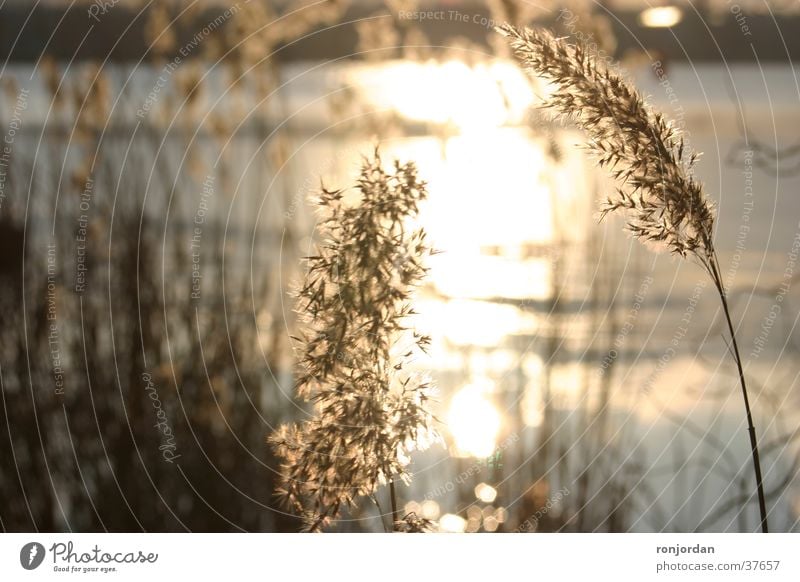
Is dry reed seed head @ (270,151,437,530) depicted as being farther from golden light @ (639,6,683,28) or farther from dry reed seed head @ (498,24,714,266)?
golden light @ (639,6,683,28)

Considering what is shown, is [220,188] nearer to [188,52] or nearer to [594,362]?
[188,52]

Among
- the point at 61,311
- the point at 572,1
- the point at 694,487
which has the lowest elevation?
the point at 694,487

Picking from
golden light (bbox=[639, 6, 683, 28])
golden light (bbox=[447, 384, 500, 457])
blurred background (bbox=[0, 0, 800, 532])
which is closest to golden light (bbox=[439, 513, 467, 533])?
blurred background (bbox=[0, 0, 800, 532])

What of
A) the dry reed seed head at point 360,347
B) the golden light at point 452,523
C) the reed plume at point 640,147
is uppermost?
the reed plume at point 640,147

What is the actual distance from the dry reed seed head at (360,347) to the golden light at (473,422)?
0.33 meters

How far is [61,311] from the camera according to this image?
6.72 ft

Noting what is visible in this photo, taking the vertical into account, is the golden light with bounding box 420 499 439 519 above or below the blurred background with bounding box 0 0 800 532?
below

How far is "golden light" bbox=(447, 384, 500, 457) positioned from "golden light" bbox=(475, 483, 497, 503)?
0.24 ft

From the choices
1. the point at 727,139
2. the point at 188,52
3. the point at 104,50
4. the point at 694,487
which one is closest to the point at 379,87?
the point at 188,52

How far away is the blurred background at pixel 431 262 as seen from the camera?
1.95 m

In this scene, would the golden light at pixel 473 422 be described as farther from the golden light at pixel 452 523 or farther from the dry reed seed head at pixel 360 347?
the dry reed seed head at pixel 360 347

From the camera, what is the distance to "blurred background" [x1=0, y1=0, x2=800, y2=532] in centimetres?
195
